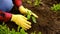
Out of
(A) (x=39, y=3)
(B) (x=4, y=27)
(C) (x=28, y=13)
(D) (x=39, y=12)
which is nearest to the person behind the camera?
(B) (x=4, y=27)

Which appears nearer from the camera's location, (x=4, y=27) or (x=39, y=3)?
(x=4, y=27)

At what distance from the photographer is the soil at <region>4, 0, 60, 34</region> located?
2193 mm

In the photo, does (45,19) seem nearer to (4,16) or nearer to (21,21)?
(21,21)

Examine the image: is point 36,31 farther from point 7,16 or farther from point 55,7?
point 55,7

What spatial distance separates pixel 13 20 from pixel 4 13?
0.13m

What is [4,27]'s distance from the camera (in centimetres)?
210

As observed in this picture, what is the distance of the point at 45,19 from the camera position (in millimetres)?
2338

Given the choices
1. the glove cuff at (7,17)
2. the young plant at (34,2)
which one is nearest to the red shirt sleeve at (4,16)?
the glove cuff at (7,17)

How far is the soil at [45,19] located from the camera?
2.19 metres

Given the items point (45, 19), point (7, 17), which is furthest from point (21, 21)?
point (45, 19)

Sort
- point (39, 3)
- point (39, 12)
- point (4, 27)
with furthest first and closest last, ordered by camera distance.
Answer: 1. point (39, 3)
2. point (39, 12)
3. point (4, 27)

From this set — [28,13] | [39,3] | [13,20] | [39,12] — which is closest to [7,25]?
[13,20]

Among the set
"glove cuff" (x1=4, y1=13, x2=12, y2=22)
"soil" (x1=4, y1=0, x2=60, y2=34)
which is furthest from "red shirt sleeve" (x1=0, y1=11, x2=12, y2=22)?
"soil" (x1=4, y1=0, x2=60, y2=34)

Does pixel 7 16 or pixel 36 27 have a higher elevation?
pixel 7 16
